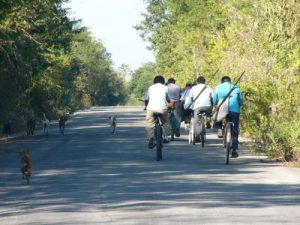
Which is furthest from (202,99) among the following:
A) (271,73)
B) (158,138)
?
(158,138)

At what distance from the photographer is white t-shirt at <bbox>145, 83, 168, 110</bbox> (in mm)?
23484

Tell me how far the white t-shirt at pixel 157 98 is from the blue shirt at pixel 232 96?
1239 millimetres

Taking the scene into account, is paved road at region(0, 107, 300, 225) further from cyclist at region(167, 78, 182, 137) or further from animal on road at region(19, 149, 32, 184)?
cyclist at region(167, 78, 182, 137)

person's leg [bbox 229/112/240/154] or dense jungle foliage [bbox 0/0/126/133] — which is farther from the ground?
dense jungle foliage [bbox 0/0/126/133]

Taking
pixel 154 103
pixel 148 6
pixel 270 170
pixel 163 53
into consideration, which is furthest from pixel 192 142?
pixel 148 6

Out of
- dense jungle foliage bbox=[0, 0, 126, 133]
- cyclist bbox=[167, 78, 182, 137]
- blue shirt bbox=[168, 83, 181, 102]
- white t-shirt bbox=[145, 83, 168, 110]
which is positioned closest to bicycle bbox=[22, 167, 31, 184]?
white t-shirt bbox=[145, 83, 168, 110]

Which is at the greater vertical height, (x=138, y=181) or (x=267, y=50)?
(x=267, y=50)

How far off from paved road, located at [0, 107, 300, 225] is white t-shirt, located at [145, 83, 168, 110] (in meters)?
1.28

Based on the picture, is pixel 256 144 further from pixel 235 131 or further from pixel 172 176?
pixel 172 176

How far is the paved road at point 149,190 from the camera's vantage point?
1289 cm

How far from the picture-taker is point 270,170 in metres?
20.3

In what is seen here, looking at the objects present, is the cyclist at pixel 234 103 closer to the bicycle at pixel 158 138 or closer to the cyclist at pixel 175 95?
the bicycle at pixel 158 138

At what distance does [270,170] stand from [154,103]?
4.25 metres

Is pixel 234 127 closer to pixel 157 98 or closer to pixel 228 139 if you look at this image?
pixel 228 139
